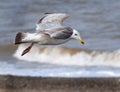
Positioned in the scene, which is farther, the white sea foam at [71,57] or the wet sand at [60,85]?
the white sea foam at [71,57]

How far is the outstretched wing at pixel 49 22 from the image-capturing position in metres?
6.80

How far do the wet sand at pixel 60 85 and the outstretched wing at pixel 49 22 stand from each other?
51 cm

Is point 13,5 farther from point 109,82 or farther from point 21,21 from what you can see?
point 109,82

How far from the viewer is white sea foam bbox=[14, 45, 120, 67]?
10.4 m

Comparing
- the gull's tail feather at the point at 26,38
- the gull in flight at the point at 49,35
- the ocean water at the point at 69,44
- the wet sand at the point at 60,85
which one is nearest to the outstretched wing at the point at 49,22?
the gull in flight at the point at 49,35

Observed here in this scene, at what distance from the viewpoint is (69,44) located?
1207 centimetres

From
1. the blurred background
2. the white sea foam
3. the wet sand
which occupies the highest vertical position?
the blurred background

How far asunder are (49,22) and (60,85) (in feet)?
2.72

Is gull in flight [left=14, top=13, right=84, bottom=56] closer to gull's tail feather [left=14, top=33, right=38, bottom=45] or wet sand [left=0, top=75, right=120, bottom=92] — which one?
gull's tail feather [left=14, top=33, right=38, bottom=45]

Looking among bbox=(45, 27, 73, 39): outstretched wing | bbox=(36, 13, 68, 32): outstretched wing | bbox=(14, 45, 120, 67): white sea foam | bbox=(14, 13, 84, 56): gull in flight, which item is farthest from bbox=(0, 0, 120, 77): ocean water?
bbox=(45, 27, 73, 39): outstretched wing

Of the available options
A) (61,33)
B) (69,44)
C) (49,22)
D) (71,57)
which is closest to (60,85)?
(61,33)

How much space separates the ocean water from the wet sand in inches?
70.6

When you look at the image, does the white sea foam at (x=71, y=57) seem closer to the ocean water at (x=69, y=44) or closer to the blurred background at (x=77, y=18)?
the ocean water at (x=69, y=44)

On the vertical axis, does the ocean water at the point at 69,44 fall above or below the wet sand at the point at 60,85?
above
